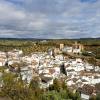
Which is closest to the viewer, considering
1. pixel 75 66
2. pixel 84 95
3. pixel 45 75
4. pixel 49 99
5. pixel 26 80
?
pixel 49 99

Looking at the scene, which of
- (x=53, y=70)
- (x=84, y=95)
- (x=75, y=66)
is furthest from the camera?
(x=75, y=66)

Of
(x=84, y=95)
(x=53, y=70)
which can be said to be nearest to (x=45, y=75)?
(x=53, y=70)

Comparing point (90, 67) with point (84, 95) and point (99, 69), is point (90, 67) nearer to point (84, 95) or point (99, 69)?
point (99, 69)

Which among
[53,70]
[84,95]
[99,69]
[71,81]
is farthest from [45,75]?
[84,95]

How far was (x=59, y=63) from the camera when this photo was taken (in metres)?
52.7

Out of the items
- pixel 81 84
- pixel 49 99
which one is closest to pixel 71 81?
pixel 81 84

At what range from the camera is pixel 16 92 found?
2525 centimetres

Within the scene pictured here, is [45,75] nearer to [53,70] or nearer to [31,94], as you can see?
[53,70]

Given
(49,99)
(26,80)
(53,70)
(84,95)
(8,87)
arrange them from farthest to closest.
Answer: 1. (53,70)
2. (26,80)
3. (8,87)
4. (84,95)
5. (49,99)

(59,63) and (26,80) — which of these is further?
(59,63)

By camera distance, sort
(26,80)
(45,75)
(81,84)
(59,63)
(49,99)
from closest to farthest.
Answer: (49,99) → (81,84) → (26,80) → (45,75) → (59,63)

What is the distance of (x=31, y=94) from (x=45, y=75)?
1503cm

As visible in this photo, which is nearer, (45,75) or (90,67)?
(45,75)

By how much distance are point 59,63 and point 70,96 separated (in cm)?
2804
